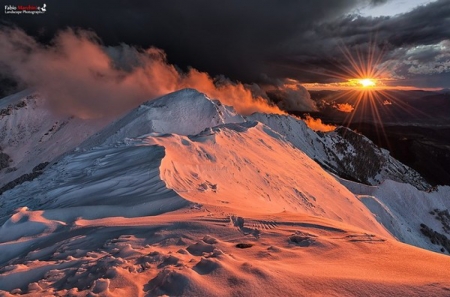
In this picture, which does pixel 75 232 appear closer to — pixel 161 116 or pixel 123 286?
pixel 123 286

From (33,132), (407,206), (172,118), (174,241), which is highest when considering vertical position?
(172,118)

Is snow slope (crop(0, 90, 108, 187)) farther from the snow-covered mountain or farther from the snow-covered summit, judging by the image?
the snow-covered mountain

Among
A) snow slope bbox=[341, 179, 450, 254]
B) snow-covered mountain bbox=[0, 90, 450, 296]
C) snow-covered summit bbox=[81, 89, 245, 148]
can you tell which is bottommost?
snow-covered mountain bbox=[0, 90, 450, 296]

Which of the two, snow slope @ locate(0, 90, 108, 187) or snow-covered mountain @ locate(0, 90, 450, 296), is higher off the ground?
snow slope @ locate(0, 90, 108, 187)

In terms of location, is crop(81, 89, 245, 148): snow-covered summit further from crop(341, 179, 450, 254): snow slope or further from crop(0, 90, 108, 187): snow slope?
crop(341, 179, 450, 254): snow slope

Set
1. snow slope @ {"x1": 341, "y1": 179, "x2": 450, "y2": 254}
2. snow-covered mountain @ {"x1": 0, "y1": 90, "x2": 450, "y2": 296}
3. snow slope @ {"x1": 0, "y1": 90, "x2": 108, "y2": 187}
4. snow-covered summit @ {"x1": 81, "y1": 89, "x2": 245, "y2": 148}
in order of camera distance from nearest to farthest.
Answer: snow-covered mountain @ {"x1": 0, "y1": 90, "x2": 450, "y2": 296} → snow slope @ {"x1": 341, "y1": 179, "x2": 450, "y2": 254} → snow-covered summit @ {"x1": 81, "y1": 89, "x2": 245, "y2": 148} → snow slope @ {"x1": 0, "y1": 90, "x2": 108, "y2": 187}

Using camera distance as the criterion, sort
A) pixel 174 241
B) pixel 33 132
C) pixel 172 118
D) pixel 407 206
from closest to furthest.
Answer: pixel 174 241
pixel 407 206
pixel 172 118
pixel 33 132

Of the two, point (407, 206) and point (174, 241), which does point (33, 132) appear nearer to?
point (407, 206)

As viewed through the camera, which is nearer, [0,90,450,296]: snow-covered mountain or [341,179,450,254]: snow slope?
[0,90,450,296]: snow-covered mountain

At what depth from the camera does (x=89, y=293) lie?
612 centimetres

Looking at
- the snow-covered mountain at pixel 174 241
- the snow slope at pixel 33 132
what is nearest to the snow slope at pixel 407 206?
the snow-covered mountain at pixel 174 241

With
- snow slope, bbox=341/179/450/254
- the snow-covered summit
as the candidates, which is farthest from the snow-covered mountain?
the snow-covered summit

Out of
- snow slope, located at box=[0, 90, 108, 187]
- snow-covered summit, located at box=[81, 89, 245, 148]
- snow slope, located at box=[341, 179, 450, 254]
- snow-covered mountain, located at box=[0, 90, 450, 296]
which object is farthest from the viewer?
snow slope, located at box=[0, 90, 108, 187]

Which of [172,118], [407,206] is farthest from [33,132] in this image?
[407,206]
